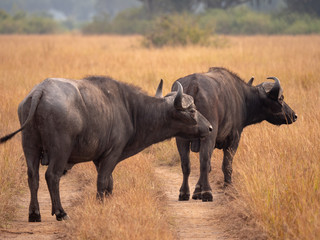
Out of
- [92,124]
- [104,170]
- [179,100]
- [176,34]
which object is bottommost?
[176,34]

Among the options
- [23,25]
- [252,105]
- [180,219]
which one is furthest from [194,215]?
[23,25]

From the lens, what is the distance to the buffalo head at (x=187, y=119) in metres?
6.16

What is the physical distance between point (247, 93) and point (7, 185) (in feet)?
10.7

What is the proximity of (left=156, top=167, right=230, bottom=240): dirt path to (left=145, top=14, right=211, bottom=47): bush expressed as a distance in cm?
1648

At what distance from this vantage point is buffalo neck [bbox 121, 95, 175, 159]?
6246mm

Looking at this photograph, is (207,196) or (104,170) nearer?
(104,170)

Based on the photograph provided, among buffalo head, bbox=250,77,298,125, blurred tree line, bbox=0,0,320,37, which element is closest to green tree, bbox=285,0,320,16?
blurred tree line, bbox=0,0,320,37

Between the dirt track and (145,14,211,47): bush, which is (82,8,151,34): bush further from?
the dirt track

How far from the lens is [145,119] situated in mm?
6266

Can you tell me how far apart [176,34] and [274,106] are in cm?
1696

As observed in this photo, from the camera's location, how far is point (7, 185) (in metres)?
6.62

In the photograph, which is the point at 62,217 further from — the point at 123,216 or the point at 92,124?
the point at 92,124

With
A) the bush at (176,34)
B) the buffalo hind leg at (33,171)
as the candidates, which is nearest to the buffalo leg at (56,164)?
the buffalo hind leg at (33,171)

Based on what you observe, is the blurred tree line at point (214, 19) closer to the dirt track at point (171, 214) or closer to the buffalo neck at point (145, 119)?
the dirt track at point (171, 214)
